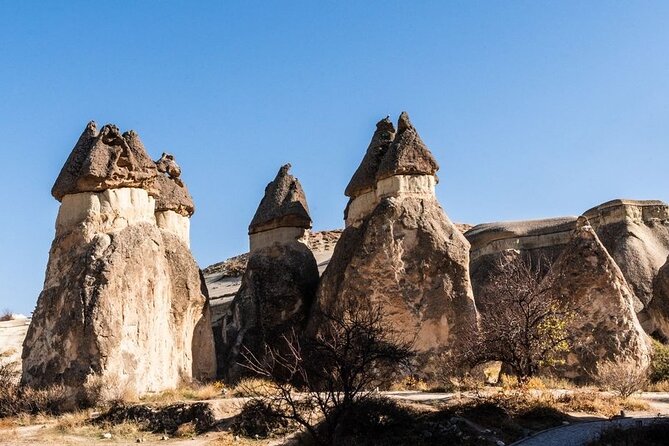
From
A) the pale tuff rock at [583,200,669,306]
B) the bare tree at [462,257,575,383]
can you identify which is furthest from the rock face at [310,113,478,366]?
the pale tuff rock at [583,200,669,306]

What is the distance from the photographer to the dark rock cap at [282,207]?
18.1 metres

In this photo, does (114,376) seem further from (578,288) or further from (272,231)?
(578,288)

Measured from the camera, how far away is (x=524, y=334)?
12438 mm

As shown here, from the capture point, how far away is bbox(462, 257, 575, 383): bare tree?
12438mm

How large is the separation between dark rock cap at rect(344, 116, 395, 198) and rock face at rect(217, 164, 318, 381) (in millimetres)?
1699

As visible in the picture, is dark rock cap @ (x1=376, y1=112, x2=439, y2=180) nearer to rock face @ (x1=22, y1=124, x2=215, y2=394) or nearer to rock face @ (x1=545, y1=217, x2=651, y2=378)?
rock face @ (x1=545, y1=217, x2=651, y2=378)

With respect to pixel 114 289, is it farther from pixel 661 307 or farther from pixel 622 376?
pixel 661 307

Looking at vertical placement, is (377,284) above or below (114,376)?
above

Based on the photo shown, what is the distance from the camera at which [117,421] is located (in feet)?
36.2

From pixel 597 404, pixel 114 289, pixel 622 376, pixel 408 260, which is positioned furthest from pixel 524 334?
pixel 114 289

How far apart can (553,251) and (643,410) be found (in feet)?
57.7

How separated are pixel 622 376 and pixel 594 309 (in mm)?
2066

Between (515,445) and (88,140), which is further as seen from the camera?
(88,140)

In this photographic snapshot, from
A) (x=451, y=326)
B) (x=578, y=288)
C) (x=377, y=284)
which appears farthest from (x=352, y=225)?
(x=578, y=288)
